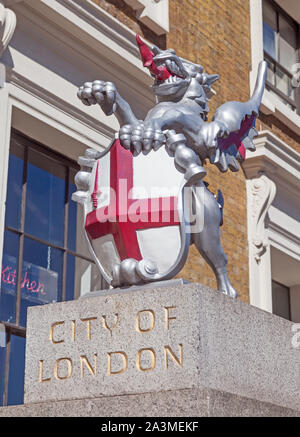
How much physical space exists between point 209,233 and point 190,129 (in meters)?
0.56

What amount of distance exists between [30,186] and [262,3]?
6153 mm

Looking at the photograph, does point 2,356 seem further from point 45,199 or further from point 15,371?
point 45,199

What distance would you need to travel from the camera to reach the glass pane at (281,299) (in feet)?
40.8

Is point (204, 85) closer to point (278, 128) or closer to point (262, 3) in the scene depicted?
point (278, 128)

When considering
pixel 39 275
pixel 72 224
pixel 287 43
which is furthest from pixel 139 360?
pixel 287 43

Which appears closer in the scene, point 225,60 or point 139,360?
point 139,360

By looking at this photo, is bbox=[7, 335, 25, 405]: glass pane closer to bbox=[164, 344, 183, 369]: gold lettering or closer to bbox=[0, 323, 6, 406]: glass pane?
bbox=[0, 323, 6, 406]: glass pane

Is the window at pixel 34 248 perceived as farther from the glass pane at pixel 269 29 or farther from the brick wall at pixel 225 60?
the glass pane at pixel 269 29

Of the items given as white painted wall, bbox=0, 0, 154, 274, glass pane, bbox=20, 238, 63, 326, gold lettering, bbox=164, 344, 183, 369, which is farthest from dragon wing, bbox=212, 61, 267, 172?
glass pane, bbox=20, 238, 63, 326

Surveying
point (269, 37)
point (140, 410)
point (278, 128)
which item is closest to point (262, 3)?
point (269, 37)

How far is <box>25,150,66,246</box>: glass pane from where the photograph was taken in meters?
7.60

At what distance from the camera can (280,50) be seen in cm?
1296

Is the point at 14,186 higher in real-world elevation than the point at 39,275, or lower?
higher

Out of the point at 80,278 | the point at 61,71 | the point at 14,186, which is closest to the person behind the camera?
the point at 14,186
